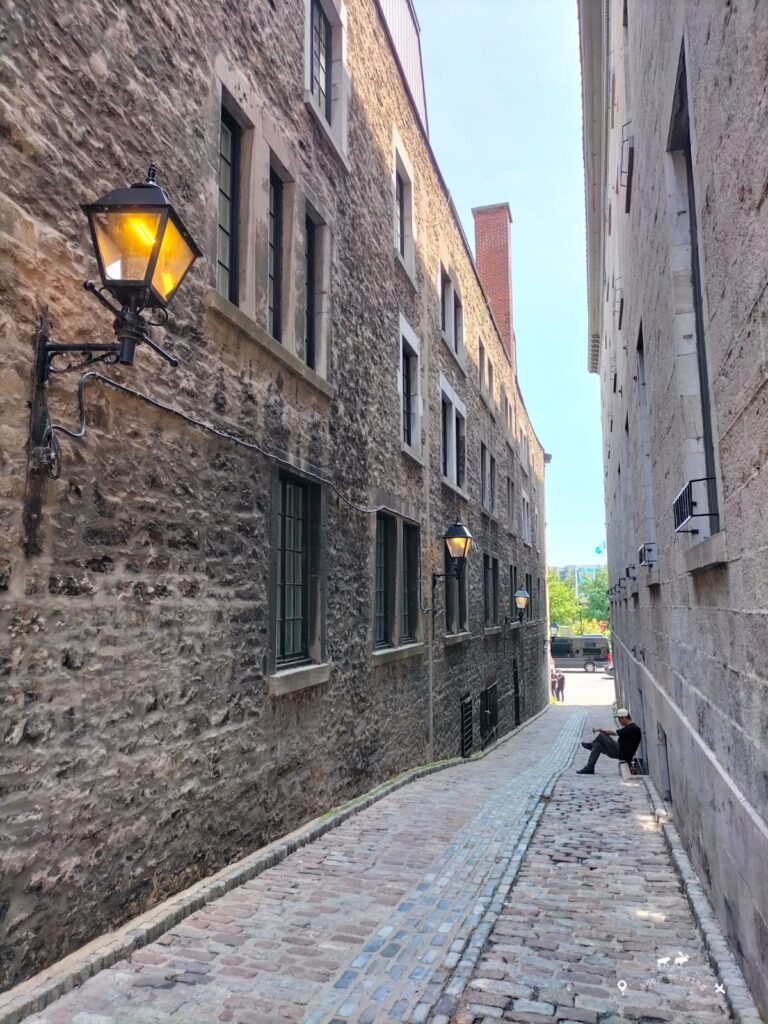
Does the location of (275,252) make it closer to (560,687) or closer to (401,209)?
(401,209)

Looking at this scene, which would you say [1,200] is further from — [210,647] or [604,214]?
[604,214]

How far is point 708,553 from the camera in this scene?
397cm

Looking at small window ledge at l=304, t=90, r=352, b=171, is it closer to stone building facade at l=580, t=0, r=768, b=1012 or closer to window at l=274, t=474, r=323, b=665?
stone building facade at l=580, t=0, r=768, b=1012

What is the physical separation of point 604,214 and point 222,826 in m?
15.5

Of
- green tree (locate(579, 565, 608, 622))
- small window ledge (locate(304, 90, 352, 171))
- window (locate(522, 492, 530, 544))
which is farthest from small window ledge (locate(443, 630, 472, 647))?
green tree (locate(579, 565, 608, 622))

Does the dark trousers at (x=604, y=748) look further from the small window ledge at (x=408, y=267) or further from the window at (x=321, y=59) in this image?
the window at (x=321, y=59)

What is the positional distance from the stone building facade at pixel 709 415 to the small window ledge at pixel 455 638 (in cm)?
443

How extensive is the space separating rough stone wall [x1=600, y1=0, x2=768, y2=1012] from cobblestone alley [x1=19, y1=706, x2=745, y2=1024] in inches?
17.3

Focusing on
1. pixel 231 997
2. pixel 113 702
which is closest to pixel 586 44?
pixel 113 702

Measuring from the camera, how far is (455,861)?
218 inches

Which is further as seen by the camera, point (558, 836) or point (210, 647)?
point (558, 836)

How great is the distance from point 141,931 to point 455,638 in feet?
29.9

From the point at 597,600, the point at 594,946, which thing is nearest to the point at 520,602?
the point at 594,946

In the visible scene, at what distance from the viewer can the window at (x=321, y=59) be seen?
7.79m
